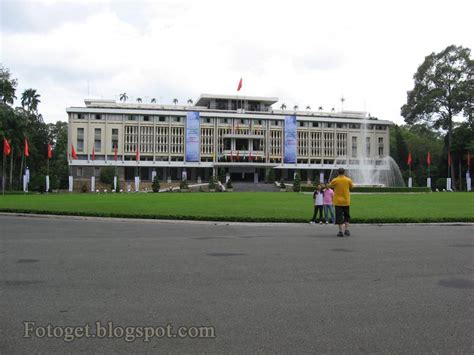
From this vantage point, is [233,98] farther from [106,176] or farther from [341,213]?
[341,213]

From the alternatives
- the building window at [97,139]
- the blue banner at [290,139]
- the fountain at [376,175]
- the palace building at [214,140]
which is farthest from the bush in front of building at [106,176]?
the fountain at [376,175]

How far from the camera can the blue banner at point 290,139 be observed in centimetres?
9462

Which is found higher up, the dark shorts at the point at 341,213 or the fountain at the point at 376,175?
the fountain at the point at 376,175

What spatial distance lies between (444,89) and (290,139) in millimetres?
30837

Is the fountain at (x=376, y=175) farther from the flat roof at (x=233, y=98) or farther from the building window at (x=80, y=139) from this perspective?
the building window at (x=80, y=139)

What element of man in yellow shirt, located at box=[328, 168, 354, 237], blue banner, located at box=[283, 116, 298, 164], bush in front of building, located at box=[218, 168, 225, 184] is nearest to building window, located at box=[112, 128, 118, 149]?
bush in front of building, located at box=[218, 168, 225, 184]

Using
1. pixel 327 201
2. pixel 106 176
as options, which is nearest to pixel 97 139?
pixel 106 176

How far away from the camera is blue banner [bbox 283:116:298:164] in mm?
94625

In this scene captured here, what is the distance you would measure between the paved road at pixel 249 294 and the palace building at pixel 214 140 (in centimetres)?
8061

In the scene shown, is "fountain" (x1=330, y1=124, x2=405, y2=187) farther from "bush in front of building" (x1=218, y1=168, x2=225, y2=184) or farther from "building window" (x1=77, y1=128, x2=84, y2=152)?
"building window" (x1=77, y1=128, x2=84, y2=152)

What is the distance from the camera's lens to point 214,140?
9700 centimetres

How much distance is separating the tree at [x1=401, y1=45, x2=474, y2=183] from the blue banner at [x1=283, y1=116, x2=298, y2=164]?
24.1m

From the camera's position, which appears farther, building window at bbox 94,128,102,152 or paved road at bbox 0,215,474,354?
building window at bbox 94,128,102,152

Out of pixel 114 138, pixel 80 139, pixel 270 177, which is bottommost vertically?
pixel 270 177
